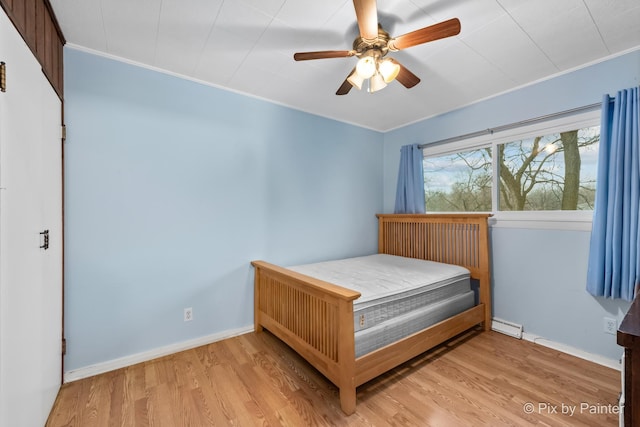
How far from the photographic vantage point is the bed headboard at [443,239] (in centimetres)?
262

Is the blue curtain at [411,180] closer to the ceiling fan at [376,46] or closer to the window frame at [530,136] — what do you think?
the window frame at [530,136]

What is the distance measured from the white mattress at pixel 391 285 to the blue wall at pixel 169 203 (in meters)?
0.66

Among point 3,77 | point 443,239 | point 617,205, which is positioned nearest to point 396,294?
point 443,239

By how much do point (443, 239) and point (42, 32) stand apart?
3.45 m

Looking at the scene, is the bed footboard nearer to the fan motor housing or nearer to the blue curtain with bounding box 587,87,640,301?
the fan motor housing

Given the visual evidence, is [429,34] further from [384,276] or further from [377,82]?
[384,276]

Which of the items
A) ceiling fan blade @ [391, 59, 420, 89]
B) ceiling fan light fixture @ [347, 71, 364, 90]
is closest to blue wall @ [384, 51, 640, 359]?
ceiling fan blade @ [391, 59, 420, 89]

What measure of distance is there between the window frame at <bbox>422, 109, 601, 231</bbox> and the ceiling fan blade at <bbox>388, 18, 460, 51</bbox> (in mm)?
1702

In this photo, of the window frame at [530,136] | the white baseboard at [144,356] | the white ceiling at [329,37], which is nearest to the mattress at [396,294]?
the window frame at [530,136]

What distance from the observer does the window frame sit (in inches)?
85.7

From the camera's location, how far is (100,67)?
195 centimetres

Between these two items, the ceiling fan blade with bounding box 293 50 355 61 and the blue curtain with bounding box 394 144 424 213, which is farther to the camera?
the blue curtain with bounding box 394 144 424 213

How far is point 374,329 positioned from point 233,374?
106 cm

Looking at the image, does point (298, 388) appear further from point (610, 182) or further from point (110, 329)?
point (610, 182)
